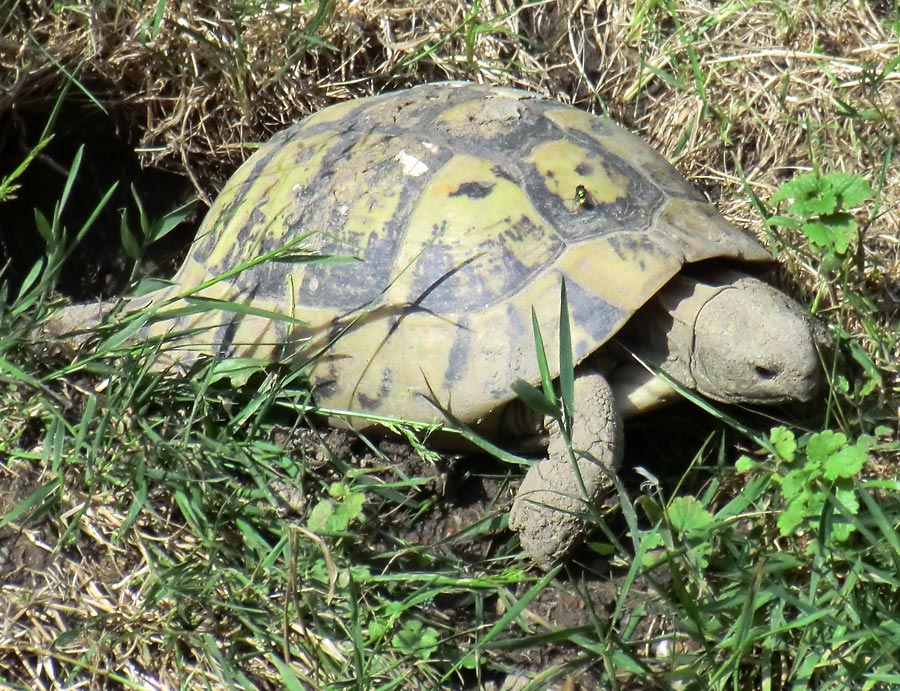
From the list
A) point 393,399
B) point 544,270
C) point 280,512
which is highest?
point 544,270

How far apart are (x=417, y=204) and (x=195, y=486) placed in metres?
1.09

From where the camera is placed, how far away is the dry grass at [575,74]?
370cm

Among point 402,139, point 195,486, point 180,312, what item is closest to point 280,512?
point 195,486

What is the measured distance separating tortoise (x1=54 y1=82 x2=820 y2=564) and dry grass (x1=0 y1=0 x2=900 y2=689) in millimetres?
691

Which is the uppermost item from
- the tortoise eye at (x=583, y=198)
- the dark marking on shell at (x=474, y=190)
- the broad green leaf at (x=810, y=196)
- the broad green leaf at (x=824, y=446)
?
the dark marking on shell at (x=474, y=190)

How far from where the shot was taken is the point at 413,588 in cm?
282

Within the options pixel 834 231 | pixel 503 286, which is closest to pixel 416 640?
pixel 503 286

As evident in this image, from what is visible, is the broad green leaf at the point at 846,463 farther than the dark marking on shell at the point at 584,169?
No

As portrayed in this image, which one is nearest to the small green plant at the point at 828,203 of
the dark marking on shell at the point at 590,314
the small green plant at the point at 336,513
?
the dark marking on shell at the point at 590,314

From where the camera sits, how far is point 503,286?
2877mm

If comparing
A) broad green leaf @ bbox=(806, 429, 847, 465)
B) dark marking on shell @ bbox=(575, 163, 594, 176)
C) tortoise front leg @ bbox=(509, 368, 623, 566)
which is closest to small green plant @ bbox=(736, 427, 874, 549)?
broad green leaf @ bbox=(806, 429, 847, 465)

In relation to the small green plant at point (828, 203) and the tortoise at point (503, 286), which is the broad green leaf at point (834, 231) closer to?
the small green plant at point (828, 203)

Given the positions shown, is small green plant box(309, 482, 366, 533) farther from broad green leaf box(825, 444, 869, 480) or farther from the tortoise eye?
broad green leaf box(825, 444, 869, 480)

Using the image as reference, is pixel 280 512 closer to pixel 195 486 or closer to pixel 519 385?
pixel 195 486
